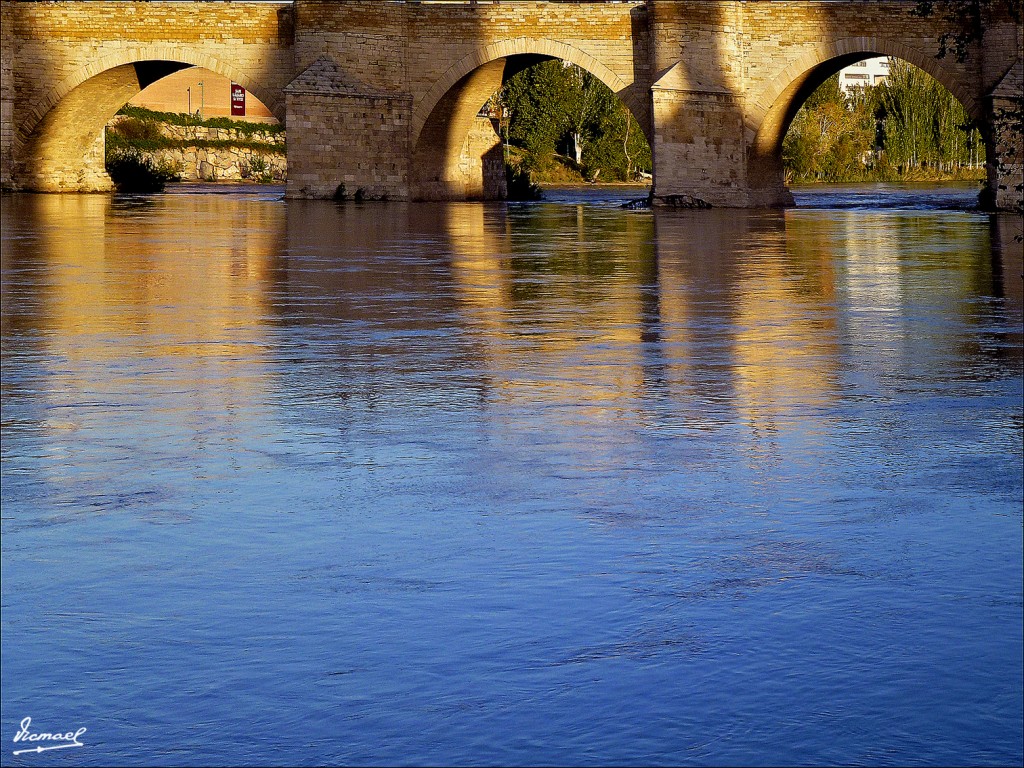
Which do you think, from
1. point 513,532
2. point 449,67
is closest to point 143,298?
point 513,532

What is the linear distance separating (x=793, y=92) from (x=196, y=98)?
48.4 meters

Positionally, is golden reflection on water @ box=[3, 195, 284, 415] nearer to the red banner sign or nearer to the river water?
the river water

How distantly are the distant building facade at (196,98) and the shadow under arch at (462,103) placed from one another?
3877 centimetres

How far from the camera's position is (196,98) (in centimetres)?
8306

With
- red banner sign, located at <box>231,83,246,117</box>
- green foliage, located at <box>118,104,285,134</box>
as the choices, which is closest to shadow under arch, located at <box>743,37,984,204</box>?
green foliage, located at <box>118,104,285,134</box>

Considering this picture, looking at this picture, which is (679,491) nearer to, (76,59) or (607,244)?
(607,244)

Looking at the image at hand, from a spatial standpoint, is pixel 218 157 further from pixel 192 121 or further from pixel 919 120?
pixel 919 120

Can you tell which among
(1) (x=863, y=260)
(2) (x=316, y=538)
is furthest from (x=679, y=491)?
(1) (x=863, y=260)

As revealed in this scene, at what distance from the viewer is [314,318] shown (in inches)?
442

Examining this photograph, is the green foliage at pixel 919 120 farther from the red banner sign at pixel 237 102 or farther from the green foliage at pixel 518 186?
the red banner sign at pixel 237 102

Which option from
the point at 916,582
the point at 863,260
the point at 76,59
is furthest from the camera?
the point at 76,59

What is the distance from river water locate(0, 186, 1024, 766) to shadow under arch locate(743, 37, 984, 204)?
28.2m

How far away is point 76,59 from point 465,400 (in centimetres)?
3831

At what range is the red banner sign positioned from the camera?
84000mm
